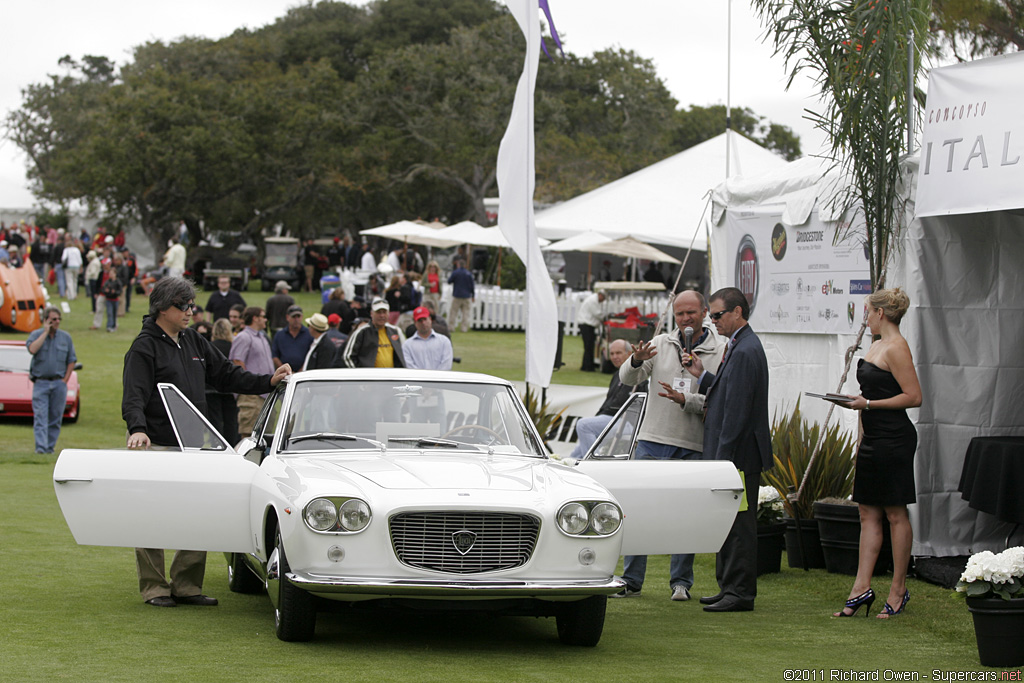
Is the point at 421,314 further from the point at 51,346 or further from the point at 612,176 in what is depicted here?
the point at 612,176

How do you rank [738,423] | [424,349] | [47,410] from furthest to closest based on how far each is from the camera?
[47,410] < [424,349] < [738,423]

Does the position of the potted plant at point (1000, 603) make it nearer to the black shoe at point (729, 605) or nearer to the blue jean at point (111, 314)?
the black shoe at point (729, 605)

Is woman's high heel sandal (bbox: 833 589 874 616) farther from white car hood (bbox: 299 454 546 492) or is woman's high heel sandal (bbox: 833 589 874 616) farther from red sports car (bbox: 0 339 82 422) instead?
red sports car (bbox: 0 339 82 422)

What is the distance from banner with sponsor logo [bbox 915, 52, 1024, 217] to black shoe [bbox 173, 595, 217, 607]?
5.09 meters

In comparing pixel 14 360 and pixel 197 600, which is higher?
pixel 14 360

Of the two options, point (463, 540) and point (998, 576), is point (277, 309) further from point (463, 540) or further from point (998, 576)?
point (998, 576)

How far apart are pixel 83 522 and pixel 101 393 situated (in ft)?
50.5

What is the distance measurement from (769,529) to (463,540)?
12.5 ft

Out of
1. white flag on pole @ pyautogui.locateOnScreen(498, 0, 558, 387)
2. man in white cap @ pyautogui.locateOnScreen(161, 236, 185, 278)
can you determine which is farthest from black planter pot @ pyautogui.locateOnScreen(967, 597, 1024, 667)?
man in white cap @ pyautogui.locateOnScreen(161, 236, 185, 278)

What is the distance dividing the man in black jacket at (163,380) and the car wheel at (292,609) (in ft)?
4.59

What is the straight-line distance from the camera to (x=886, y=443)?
7.24 metres

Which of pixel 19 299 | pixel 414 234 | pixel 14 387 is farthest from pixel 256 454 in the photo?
pixel 414 234

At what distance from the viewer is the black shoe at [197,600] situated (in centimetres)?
742

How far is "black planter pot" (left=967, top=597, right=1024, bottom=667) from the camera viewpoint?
5.87m
